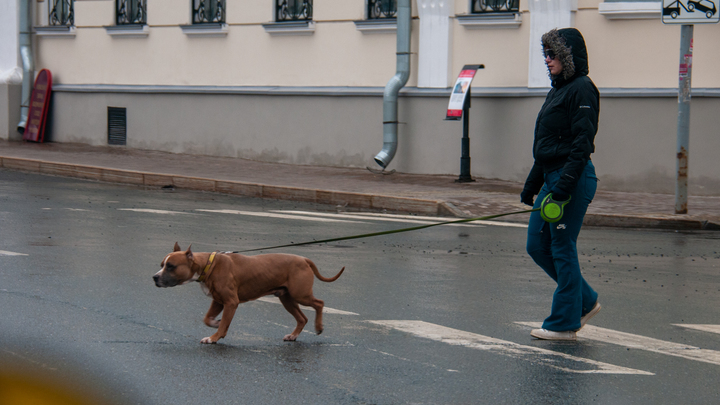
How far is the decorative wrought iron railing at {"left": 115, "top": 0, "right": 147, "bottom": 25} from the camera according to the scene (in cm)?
2164

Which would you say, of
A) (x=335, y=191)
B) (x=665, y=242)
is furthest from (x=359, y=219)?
(x=665, y=242)

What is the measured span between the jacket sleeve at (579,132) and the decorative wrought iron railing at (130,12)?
17553 mm

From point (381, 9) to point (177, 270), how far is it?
13.8 meters

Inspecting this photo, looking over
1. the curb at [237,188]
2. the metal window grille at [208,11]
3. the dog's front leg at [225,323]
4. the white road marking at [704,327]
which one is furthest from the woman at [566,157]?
the metal window grille at [208,11]

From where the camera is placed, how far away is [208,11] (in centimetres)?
2056

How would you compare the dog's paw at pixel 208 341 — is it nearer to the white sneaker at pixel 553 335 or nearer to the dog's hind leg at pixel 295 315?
the dog's hind leg at pixel 295 315

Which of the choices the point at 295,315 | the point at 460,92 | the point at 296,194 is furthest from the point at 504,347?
the point at 460,92

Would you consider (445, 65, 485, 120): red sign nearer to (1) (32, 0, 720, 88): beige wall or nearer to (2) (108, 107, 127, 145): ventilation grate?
(1) (32, 0, 720, 88): beige wall

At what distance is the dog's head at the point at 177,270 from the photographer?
16.4ft

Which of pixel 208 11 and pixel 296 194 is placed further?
pixel 208 11

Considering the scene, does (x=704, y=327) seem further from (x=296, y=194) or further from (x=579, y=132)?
(x=296, y=194)

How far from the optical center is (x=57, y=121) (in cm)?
2298

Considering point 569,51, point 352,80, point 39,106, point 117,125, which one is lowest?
point 117,125

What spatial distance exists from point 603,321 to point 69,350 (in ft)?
10.9
